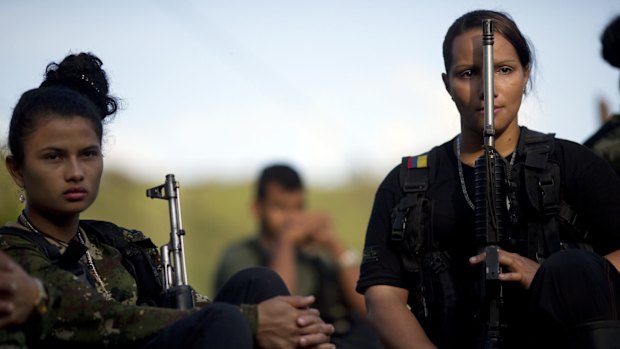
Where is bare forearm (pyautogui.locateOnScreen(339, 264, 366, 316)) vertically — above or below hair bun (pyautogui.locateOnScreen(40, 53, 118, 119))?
below

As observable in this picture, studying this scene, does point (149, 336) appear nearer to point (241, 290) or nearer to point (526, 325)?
point (241, 290)

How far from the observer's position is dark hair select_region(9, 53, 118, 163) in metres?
3.85

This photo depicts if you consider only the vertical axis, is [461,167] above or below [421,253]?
above

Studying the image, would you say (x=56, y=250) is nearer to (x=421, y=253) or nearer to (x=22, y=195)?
(x=22, y=195)

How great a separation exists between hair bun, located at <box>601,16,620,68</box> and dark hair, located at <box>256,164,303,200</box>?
2.18 m

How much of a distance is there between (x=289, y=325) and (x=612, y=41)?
3.19 m

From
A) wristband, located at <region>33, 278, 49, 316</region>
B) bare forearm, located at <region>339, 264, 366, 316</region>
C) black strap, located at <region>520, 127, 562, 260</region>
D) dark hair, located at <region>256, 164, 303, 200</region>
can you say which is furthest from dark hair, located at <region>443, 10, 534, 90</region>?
dark hair, located at <region>256, 164, 303, 200</region>

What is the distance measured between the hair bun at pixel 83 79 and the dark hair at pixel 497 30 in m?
1.30

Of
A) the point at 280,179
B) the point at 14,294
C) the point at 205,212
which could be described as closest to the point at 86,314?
the point at 14,294

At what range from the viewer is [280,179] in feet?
24.5

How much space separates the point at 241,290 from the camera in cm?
382

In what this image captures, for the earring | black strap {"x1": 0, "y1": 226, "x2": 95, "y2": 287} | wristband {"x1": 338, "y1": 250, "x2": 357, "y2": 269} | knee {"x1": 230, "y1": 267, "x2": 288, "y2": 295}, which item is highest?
the earring

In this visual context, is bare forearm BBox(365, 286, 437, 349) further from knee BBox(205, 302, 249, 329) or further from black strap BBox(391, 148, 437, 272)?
knee BBox(205, 302, 249, 329)

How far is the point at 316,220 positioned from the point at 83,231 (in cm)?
345
